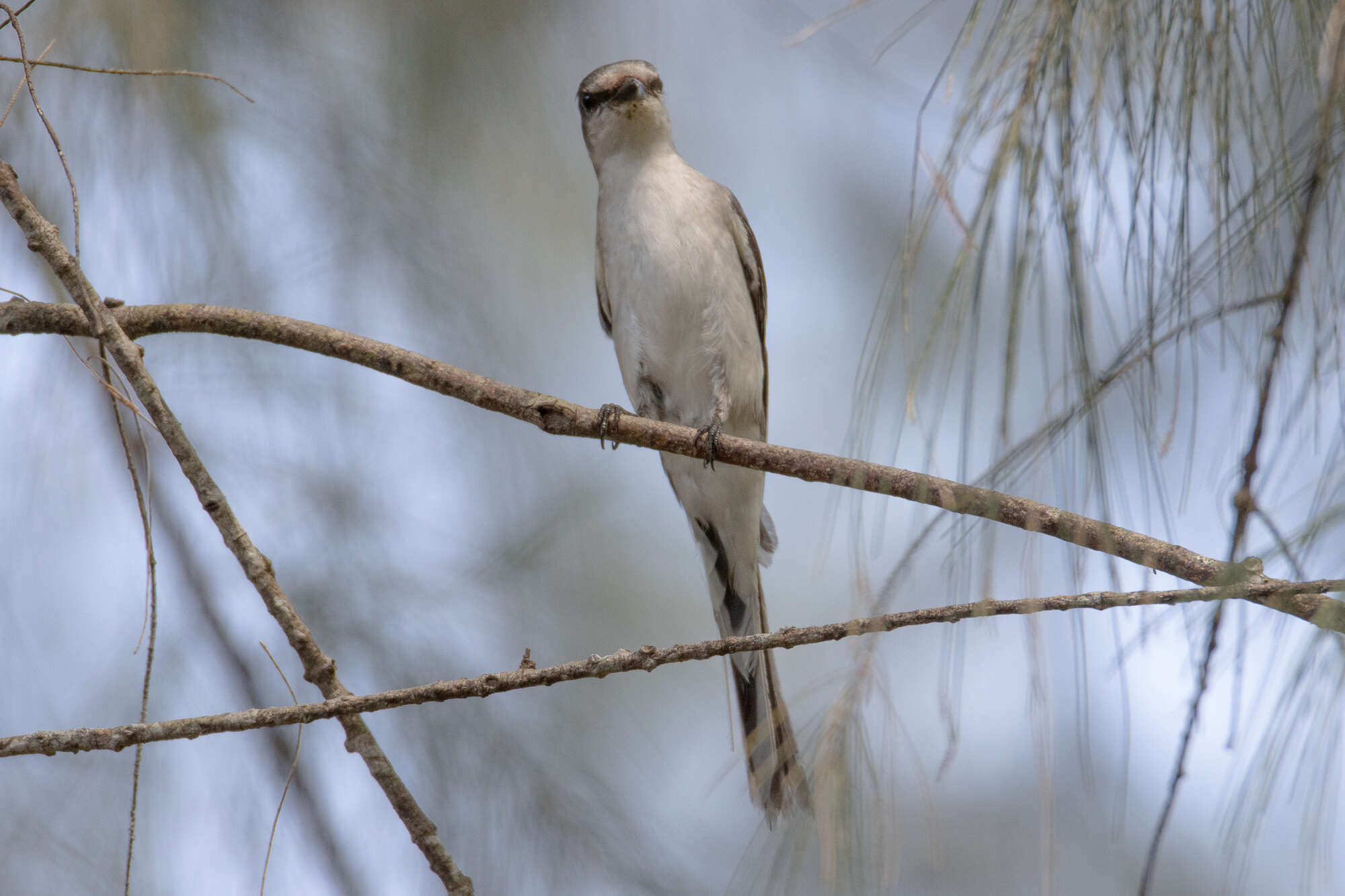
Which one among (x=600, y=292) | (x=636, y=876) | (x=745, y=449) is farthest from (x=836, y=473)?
(x=600, y=292)

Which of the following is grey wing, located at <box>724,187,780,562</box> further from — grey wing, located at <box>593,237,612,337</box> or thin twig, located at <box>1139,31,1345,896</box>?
thin twig, located at <box>1139,31,1345,896</box>

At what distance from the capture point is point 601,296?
2.95 metres

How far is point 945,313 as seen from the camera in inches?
35.0

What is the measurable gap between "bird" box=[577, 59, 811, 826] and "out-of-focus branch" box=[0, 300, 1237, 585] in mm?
984

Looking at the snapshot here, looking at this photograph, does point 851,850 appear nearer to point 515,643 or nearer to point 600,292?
point 515,643

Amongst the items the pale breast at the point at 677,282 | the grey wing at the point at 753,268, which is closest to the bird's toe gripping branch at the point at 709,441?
the pale breast at the point at 677,282

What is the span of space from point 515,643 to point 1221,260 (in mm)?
1734

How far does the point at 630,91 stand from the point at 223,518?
1802 mm

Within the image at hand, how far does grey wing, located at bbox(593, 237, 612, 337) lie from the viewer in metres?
2.85

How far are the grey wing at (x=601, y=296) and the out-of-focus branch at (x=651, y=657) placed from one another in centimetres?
180

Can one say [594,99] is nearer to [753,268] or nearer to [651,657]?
[753,268]

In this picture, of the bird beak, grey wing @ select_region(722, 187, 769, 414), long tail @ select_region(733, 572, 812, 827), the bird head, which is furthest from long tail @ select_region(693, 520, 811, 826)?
the bird beak

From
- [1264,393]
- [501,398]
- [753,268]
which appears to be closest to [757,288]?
[753,268]

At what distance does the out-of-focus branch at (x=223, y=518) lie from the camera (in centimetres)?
121
